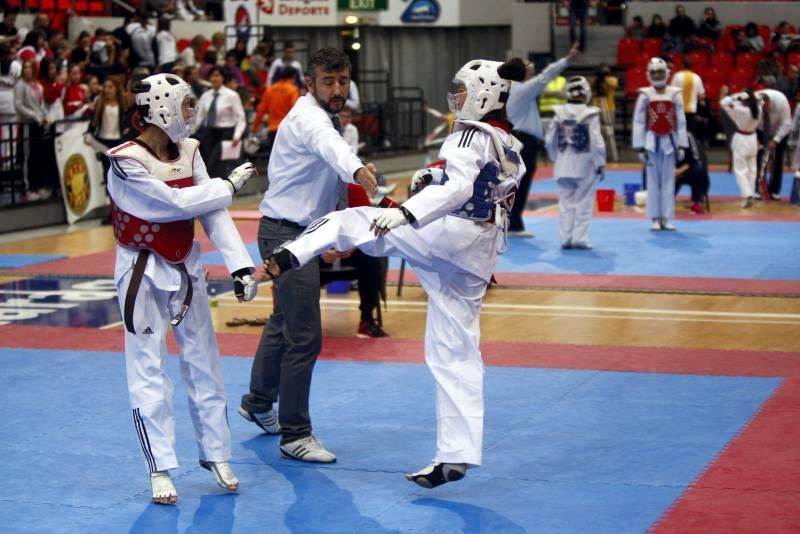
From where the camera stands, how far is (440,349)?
682 cm

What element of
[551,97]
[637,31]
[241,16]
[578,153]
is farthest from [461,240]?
[637,31]

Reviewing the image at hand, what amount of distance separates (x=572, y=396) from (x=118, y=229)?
3.52 m

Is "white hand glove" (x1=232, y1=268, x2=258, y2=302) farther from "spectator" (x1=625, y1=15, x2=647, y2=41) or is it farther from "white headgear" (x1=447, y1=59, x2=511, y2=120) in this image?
"spectator" (x1=625, y1=15, x2=647, y2=41)

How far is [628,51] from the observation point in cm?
3183

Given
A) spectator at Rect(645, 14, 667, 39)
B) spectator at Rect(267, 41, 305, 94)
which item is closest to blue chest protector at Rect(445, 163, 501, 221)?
spectator at Rect(267, 41, 305, 94)

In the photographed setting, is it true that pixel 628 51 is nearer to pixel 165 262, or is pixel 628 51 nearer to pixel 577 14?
pixel 577 14

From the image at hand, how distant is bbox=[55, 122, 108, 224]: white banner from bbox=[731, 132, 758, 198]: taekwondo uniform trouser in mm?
9496

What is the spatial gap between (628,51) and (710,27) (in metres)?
1.94

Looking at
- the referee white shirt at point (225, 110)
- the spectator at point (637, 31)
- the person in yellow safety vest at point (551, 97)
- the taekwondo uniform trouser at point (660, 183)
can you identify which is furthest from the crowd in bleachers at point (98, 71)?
the spectator at point (637, 31)

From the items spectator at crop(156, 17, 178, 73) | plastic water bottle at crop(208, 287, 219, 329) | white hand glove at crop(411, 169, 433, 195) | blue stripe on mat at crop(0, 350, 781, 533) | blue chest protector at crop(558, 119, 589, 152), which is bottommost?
plastic water bottle at crop(208, 287, 219, 329)

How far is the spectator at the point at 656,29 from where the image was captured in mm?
31797

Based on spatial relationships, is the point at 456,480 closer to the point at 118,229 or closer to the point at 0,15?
the point at 118,229

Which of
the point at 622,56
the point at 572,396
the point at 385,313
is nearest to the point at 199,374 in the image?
the point at 572,396

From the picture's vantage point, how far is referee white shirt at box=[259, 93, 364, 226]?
728 centimetres
